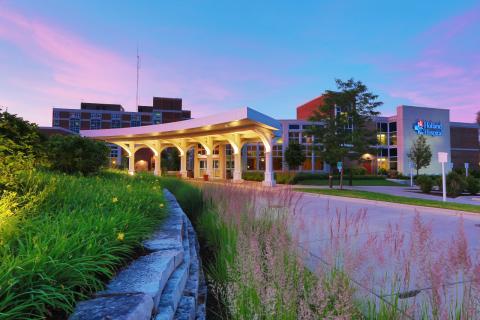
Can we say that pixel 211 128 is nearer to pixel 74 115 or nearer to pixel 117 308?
pixel 117 308

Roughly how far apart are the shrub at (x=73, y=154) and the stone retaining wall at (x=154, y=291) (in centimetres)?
619

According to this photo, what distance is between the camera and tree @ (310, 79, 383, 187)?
59.6 feet

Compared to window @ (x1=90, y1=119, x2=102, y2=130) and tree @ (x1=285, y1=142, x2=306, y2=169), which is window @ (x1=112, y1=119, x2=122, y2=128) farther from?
tree @ (x1=285, y1=142, x2=306, y2=169)

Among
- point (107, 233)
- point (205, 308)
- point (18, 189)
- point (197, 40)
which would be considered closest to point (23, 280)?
point (107, 233)

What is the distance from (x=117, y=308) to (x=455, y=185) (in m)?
20.4

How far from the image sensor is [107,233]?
254 cm

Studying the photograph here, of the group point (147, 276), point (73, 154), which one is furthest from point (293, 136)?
point (147, 276)

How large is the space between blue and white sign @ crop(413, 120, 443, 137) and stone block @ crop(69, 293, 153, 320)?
49397mm

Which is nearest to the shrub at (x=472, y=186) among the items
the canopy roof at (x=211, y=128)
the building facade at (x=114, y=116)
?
the canopy roof at (x=211, y=128)

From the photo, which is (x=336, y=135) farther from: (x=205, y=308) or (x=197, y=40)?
(x=205, y=308)

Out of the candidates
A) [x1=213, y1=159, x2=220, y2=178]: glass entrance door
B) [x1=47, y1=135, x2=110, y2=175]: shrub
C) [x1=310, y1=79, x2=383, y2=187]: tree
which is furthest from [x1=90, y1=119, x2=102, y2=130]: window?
[x1=47, y1=135, x2=110, y2=175]: shrub

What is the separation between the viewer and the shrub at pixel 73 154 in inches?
324

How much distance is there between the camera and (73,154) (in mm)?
8352

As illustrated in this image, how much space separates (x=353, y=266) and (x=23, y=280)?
2223 mm
